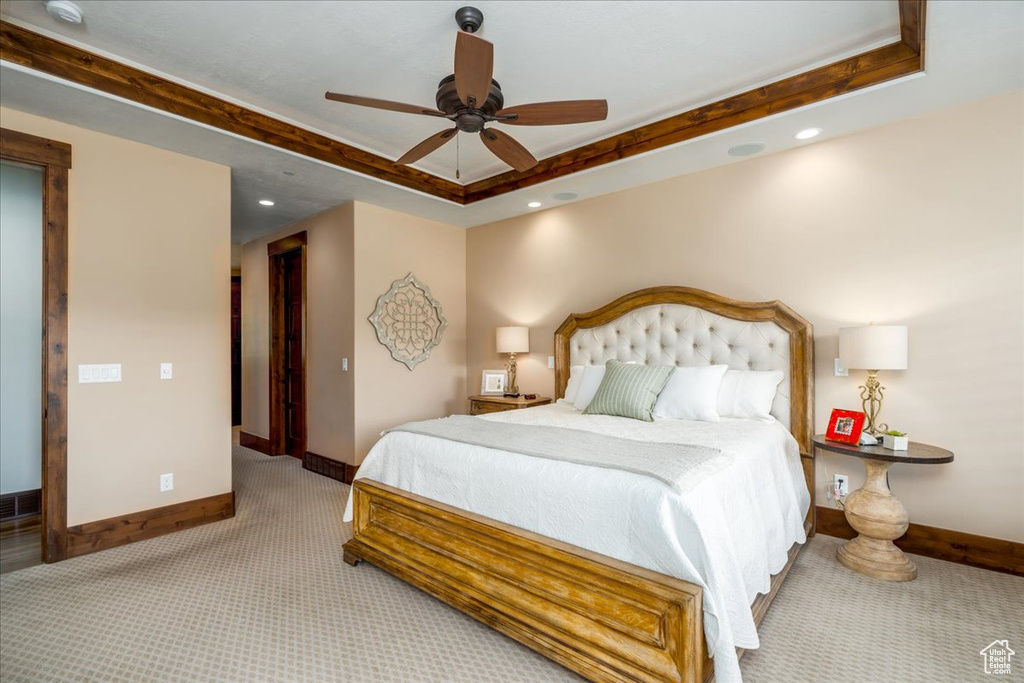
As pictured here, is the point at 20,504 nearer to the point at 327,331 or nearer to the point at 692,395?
the point at 327,331

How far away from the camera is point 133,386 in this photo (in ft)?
10.2

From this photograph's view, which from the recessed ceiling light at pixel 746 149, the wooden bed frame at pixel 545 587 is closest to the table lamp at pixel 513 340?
the wooden bed frame at pixel 545 587

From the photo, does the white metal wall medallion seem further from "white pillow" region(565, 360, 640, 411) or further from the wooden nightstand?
"white pillow" region(565, 360, 640, 411)

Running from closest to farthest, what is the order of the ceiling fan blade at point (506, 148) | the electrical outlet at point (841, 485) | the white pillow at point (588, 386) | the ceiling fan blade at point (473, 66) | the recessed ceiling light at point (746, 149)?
the ceiling fan blade at point (473, 66) → the ceiling fan blade at point (506, 148) → the electrical outlet at point (841, 485) → the recessed ceiling light at point (746, 149) → the white pillow at point (588, 386)

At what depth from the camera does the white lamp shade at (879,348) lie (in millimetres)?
2611

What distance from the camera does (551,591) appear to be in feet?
6.16

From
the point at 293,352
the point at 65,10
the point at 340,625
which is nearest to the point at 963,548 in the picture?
the point at 340,625

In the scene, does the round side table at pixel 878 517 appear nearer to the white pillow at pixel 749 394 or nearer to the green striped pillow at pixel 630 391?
the white pillow at pixel 749 394

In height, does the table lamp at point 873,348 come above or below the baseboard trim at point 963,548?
above

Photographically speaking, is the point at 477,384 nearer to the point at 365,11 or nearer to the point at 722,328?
the point at 722,328

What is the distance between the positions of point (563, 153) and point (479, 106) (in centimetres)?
169

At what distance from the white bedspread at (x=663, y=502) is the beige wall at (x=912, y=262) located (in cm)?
80

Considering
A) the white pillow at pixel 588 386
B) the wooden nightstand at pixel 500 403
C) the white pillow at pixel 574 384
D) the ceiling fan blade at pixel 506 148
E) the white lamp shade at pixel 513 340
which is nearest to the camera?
the ceiling fan blade at pixel 506 148

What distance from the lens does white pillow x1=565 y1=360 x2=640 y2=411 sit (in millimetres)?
3676
